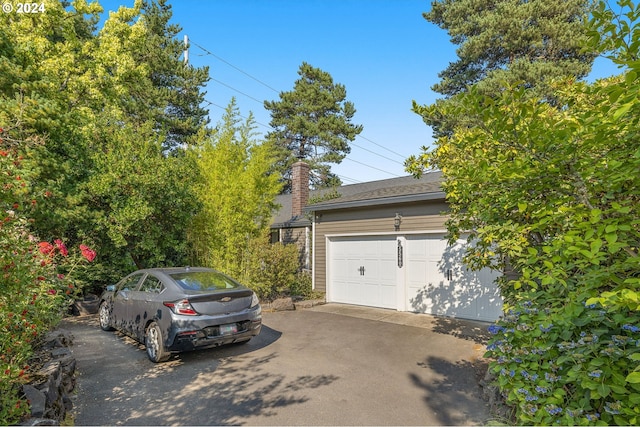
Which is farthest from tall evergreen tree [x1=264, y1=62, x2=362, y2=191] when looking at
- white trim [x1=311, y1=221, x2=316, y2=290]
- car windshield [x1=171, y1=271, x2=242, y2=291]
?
car windshield [x1=171, y1=271, x2=242, y2=291]

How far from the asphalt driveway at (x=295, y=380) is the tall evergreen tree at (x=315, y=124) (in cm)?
2174

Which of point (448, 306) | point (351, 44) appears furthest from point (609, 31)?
point (351, 44)

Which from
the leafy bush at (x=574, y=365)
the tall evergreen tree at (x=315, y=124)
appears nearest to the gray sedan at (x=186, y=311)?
the leafy bush at (x=574, y=365)

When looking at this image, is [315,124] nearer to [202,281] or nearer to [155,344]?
[202,281]

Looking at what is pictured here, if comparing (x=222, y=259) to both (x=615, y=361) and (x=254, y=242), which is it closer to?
(x=254, y=242)

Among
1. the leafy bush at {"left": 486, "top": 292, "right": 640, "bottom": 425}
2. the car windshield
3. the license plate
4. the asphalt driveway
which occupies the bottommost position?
the asphalt driveway

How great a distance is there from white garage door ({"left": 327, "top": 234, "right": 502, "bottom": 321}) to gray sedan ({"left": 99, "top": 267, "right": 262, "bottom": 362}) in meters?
4.94

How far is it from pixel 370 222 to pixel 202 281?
5.71 metres

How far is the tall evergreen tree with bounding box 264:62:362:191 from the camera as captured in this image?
88.4ft

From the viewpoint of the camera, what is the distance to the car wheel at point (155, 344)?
5082 millimetres

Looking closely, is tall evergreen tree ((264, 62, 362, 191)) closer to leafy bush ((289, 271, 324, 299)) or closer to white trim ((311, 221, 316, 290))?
white trim ((311, 221, 316, 290))

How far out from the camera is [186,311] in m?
4.96

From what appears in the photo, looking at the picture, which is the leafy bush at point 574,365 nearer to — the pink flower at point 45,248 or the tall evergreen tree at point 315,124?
the pink flower at point 45,248

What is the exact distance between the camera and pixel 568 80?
4.55 meters
